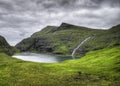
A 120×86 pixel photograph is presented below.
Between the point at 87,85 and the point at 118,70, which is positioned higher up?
the point at 87,85

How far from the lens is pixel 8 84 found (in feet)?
166

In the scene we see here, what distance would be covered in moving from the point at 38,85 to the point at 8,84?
6.92m

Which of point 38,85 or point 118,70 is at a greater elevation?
point 38,85

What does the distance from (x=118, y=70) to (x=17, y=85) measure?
39.3 meters

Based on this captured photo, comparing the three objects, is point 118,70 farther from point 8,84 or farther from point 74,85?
point 8,84

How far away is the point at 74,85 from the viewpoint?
53406mm

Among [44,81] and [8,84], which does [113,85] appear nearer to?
[44,81]

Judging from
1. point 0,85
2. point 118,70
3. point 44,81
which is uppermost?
point 0,85

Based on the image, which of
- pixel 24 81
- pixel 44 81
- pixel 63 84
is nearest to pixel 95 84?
pixel 63 84

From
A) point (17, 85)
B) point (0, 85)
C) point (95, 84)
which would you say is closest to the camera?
point (0, 85)

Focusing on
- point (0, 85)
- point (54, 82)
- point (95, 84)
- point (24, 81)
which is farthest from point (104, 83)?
point (0, 85)

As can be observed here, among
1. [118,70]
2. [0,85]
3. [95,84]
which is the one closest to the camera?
[0,85]

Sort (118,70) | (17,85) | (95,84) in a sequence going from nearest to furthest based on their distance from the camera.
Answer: (17,85) → (95,84) → (118,70)

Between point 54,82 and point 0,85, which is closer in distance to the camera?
point 0,85
